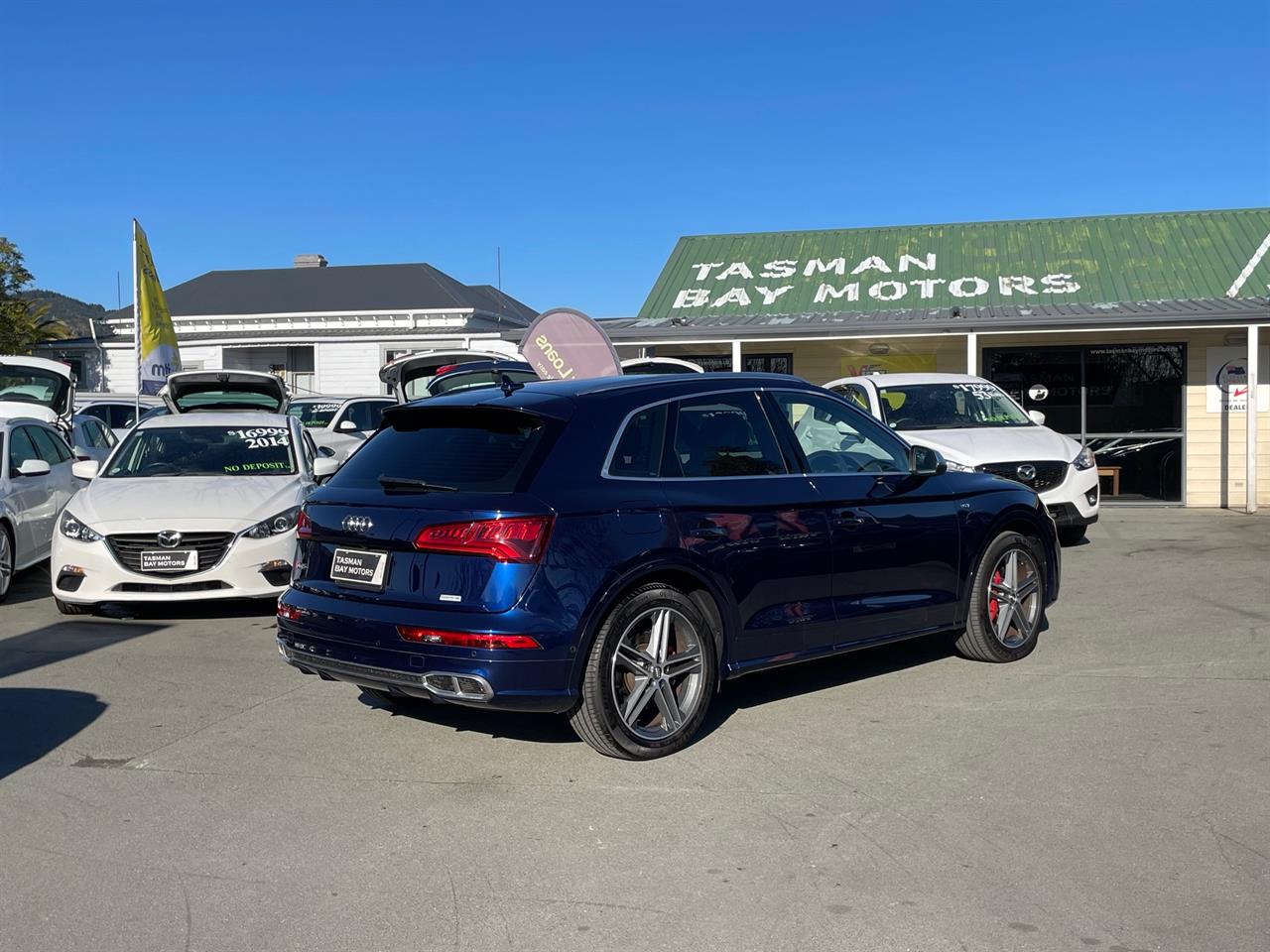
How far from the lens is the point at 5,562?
10.6 meters

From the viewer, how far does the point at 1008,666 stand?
24.3 ft

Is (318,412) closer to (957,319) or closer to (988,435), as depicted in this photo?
(957,319)

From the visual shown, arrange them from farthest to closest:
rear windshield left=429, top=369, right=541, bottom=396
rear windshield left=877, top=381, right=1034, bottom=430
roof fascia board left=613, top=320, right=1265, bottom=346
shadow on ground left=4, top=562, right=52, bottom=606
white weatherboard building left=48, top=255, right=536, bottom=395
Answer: white weatherboard building left=48, top=255, right=536, bottom=395 < roof fascia board left=613, top=320, right=1265, bottom=346 < rear windshield left=429, top=369, right=541, bottom=396 < rear windshield left=877, top=381, right=1034, bottom=430 < shadow on ground left=4, top=562, right=52, bottom=606

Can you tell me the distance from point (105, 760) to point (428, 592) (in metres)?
1.72

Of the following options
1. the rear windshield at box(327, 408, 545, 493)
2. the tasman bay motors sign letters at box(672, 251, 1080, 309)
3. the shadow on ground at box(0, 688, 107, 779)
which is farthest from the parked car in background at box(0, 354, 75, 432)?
the rear windshield at box(327, 408, 545, 493)

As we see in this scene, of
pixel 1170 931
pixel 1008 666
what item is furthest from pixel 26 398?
pixel 1170 931

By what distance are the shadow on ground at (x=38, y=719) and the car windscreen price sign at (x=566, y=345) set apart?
230 inches

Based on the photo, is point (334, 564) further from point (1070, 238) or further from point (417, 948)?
point (1070, 238)

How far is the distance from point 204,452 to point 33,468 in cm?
157

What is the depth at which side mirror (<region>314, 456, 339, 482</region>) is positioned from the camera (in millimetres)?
10258

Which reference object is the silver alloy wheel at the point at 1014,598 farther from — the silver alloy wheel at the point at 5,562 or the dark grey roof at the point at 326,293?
the dark grey roof at the point at 326,293

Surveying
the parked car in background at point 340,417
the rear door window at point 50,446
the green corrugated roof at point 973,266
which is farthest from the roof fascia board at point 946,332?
the rear door window at point 50,446

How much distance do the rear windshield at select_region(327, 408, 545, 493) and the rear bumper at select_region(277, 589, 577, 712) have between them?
1.95 ft

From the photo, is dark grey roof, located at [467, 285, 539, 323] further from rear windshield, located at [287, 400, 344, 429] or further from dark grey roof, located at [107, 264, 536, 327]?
rear windshield, located at [287, 400, 344, 429]
